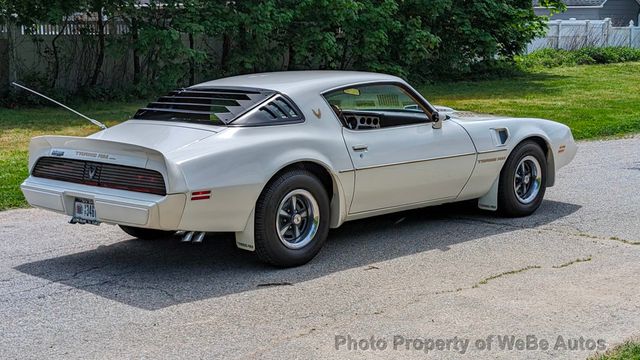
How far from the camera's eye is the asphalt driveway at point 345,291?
521cm

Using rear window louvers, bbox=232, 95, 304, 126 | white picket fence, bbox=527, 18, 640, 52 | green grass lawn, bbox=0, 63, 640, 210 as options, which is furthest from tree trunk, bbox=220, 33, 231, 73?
white picket fence, bbox=527, 18, 640, 52

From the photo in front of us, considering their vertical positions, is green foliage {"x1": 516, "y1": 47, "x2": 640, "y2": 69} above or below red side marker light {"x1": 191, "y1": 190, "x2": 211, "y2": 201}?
below

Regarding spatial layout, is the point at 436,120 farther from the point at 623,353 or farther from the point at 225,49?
the point at 225,49

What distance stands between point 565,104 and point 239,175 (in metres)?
13.2

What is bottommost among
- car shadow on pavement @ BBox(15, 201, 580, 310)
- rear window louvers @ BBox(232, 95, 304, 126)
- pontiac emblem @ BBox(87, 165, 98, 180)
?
car shadow on pavement @ BBox(15, 201, 580, 310)

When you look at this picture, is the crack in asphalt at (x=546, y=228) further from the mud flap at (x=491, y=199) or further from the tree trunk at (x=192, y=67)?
the tree trunk at (x=192, y=67)

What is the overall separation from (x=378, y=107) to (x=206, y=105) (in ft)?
5.17

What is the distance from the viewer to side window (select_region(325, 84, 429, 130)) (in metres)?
7.71

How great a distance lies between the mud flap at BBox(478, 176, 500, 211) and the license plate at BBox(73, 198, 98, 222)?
3558mm

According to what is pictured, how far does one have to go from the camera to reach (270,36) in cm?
2011

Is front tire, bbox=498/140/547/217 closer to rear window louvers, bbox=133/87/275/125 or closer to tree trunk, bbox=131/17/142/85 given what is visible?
rear window louvers, bbox=133/87/275/125

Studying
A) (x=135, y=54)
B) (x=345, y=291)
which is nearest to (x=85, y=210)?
(x=345, y=291)

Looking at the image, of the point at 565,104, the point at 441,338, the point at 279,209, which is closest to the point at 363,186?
the point at 279,209

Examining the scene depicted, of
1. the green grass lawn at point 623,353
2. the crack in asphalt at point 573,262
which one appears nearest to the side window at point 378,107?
the crack in asphalt at point 573,262
